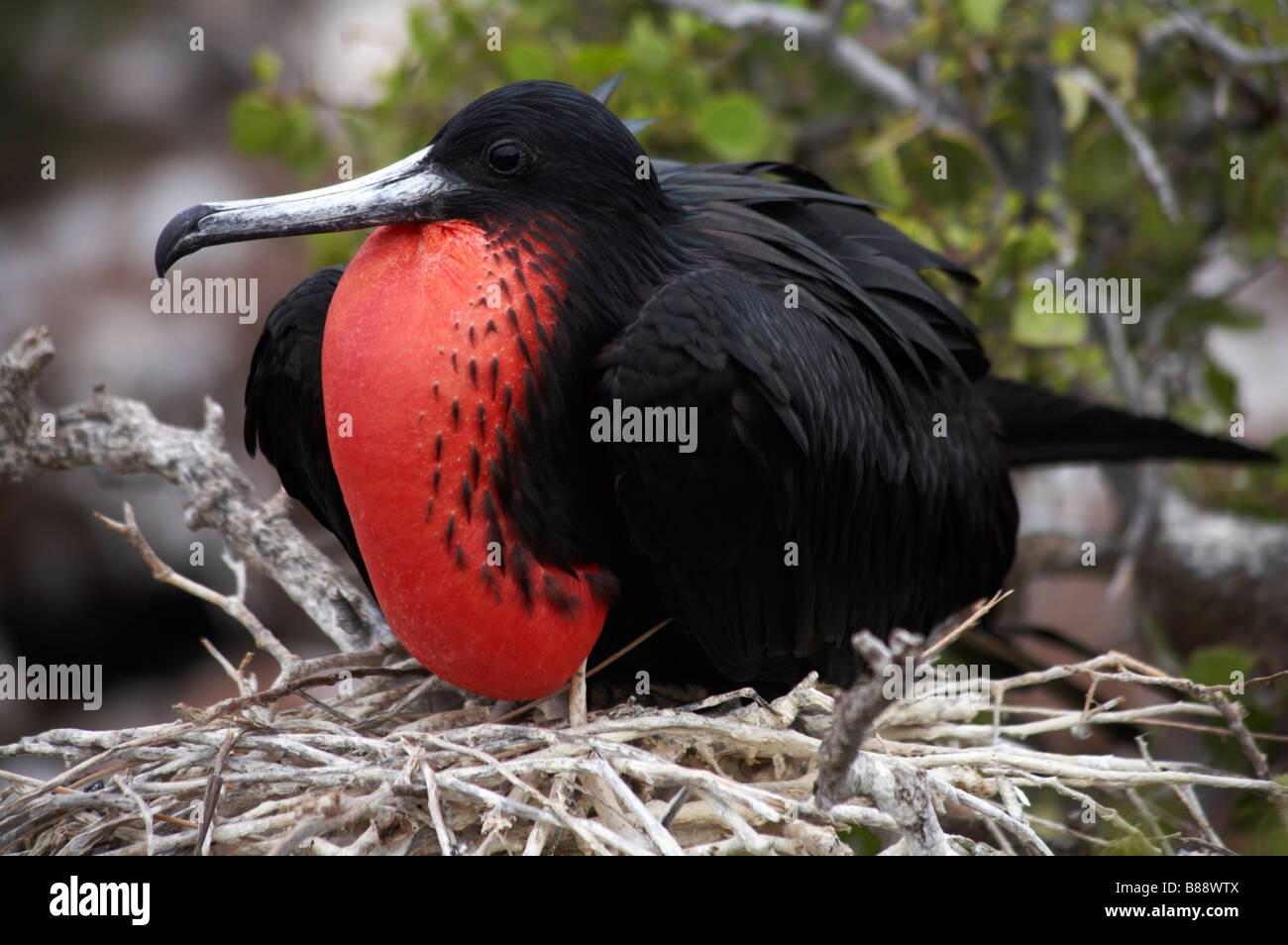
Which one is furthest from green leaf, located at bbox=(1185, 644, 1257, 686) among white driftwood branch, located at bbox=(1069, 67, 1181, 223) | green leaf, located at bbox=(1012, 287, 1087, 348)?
white driftwood branch, located at bbox=(1069, 67, 1181, 223)

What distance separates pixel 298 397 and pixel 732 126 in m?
1.19

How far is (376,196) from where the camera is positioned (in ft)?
5.45

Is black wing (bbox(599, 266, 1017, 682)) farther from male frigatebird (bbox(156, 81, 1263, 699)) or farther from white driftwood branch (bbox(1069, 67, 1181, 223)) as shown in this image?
white driftwood branch (bbox(1069, 67, 1181, 223))

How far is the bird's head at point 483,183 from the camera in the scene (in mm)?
1649

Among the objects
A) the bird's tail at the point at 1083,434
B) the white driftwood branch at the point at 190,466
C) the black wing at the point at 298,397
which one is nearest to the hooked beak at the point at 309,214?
the black wing at the point at 298,397

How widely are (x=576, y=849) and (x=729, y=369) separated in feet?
2.23

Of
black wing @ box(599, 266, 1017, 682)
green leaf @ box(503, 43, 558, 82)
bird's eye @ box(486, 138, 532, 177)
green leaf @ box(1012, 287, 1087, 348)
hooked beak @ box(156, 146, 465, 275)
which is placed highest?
green leaf @ box(503, 43, 558, 82)

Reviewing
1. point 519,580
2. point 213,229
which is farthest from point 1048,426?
point 213,229

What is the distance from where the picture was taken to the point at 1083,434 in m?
2.40

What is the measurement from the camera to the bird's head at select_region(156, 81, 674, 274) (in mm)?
1649

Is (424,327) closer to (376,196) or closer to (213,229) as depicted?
(376,196)

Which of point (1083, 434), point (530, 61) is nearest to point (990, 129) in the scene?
point (1083, 434)

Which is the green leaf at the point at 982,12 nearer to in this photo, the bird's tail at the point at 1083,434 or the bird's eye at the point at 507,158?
the bird's tail at the point at 1083,434

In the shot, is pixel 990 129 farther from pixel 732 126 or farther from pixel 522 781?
pixel 522 781
